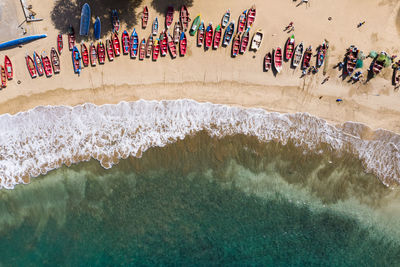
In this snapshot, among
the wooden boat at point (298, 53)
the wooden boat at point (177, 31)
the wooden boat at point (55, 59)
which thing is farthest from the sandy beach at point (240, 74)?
the wooden boat at point (177, 31)

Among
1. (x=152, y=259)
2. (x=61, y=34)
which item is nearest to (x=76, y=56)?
(x=61, y=34)

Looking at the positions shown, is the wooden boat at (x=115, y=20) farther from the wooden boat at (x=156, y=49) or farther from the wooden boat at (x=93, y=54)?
the wooden boat at (x=156, y=49)

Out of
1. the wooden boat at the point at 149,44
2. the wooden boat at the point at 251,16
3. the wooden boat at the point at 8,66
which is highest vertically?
the wooden boat at the point at 251,16

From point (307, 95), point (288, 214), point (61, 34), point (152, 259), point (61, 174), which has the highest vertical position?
point (61, 34)

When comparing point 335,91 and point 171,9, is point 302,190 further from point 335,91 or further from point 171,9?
point 171,9

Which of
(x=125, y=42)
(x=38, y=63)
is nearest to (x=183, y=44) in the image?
(x=125, y=42)

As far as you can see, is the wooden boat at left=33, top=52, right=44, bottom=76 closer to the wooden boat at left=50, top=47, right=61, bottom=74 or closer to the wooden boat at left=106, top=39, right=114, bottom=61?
the wooden boat at left=50, top=47, right=61, bottom=74
